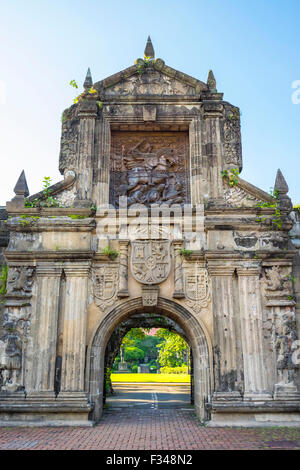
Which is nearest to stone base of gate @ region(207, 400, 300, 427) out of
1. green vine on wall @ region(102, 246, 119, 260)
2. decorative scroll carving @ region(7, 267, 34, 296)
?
green vine on wall @ region(102, 246, 119, 260)

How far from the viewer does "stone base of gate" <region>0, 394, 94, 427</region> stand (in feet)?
29.7

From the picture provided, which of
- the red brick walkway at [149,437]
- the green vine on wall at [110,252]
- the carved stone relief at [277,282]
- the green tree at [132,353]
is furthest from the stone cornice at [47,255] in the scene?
the green tree at [132,353]

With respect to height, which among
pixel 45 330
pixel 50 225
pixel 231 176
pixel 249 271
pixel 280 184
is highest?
pixel 231 176

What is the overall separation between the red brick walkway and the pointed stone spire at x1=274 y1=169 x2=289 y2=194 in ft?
19.4

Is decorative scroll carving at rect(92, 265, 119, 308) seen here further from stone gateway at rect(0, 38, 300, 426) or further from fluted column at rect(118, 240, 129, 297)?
fluted column at rect(118, 240, 129, 297)

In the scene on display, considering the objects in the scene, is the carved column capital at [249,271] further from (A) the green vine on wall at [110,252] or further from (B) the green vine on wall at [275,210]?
(A) the green vine on wall at [110,252]

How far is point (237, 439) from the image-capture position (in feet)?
25.7

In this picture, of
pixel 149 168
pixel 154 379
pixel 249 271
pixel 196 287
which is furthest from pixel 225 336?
pixel 154 379

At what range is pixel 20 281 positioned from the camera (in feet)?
33.1

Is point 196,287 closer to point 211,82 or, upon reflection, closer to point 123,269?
point 123,269

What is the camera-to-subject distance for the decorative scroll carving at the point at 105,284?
399 inches

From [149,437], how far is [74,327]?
310 centimetres
